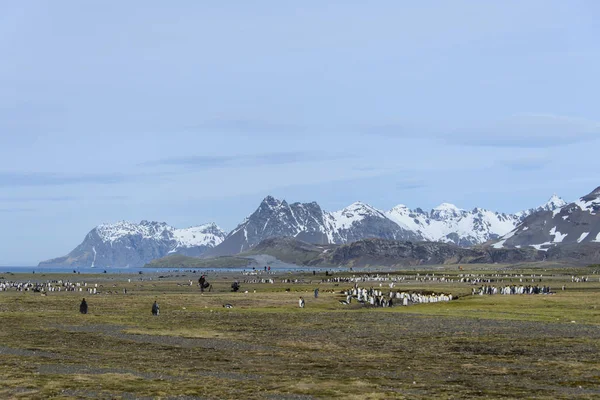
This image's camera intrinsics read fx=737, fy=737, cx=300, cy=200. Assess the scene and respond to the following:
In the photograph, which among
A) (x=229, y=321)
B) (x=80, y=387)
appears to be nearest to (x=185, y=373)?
(x=80, y=387)

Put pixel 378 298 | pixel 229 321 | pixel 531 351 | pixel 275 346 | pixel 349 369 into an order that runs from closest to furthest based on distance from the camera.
Result: 1. pixel 349 369
2. pixel 531 351
3. pixel 275 346
4. pixel 229 321
5. pixel 378 298

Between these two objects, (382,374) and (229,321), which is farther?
(229,321)

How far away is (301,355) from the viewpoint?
3656cm

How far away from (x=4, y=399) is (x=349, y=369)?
14035 mm

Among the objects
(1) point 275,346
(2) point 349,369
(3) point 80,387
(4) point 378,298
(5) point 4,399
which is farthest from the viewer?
(4) point 378,298

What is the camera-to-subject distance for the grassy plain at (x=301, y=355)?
2662 centimetres

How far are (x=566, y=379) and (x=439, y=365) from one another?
5.86 meters

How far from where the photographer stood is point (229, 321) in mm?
56062

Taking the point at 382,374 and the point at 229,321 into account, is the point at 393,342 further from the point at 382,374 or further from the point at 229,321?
the point at 229,321

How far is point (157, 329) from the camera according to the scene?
49.6 meters

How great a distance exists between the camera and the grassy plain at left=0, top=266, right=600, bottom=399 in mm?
26625

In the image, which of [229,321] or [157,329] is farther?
[229,321]

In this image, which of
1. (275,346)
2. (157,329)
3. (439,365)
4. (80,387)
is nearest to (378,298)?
(157,329)

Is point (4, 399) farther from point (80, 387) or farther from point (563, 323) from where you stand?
point (563, 323)
